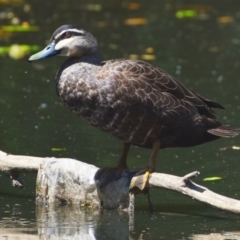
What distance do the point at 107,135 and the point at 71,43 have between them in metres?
2.42

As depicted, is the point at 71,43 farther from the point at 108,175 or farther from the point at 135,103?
the point at 108,175

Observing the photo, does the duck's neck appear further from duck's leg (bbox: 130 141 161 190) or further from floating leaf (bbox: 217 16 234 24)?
floating leaf (bbox: 217 16 234 24)

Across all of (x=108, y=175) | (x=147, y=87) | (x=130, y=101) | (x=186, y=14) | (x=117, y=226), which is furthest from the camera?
(x=186, y=14)

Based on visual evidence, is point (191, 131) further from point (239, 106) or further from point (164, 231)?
point (239, 106)

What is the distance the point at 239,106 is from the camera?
1094 centimetres

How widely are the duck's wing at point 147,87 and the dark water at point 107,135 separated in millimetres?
873

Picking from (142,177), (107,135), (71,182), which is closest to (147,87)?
(142,177)

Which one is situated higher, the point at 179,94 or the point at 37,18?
the point at 37,18

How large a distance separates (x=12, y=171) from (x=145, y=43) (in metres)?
6.63

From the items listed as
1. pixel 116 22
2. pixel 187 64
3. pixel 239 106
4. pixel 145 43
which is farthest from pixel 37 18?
pixel 239 106

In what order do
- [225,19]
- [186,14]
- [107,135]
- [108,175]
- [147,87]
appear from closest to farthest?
[147,87] → [108,175] → [107,135] → [225,19] → [186,14]

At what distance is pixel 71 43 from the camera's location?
25.5 ft

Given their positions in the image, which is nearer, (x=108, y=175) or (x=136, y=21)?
(x=108, y=175)

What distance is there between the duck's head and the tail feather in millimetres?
1271
